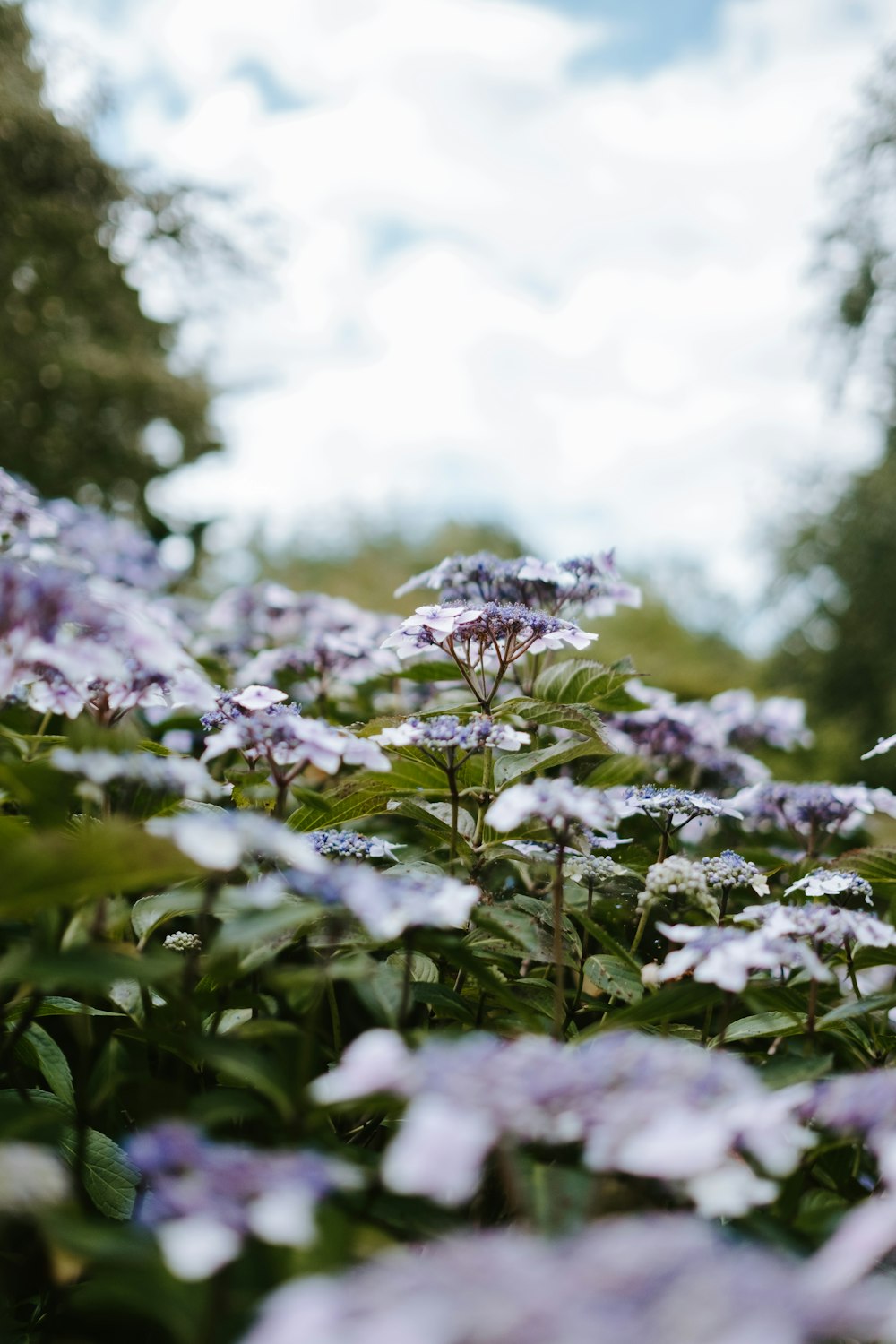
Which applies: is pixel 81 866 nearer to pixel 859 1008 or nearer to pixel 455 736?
pixel 455 736

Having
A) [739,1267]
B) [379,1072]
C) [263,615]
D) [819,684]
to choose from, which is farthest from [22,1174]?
[819,684]

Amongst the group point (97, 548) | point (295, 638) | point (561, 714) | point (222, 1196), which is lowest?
point (222, 1196)

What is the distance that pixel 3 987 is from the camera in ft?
4.65

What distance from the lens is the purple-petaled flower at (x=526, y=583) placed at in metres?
2.53

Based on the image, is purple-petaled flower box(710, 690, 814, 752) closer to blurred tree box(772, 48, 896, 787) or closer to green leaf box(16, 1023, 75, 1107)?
green leaf box(16, 1023, 75, 1107)

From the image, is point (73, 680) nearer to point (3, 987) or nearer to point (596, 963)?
point (3, 987)

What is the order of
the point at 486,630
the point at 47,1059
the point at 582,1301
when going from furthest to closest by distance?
1. the point at 486,630
2. the point at 47,1059
3. the point at 582,1301

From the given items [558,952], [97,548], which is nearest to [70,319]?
[97,548]

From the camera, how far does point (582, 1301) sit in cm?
72

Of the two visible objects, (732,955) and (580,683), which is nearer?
(732,955)

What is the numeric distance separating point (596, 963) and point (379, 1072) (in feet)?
3.09

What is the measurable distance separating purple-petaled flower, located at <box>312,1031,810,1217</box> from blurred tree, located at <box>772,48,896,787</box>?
41.2 ft

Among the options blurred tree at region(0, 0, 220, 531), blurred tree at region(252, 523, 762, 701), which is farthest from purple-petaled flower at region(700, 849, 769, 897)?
blurred tree at region(252, 523, 762, 701)

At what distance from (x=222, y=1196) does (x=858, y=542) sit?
1794cm
